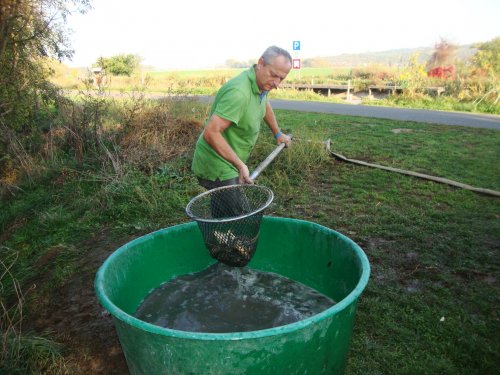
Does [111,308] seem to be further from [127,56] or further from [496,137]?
[127,56]

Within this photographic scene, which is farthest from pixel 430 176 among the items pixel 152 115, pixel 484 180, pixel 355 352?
pixel 152 115

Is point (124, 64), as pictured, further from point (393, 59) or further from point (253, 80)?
point (253, 80)

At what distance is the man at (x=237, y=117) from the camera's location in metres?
2.61

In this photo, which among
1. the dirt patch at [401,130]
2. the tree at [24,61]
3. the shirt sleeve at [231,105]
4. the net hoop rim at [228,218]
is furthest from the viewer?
the dirt patch at [401,130]

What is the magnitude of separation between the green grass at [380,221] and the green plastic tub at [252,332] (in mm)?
564

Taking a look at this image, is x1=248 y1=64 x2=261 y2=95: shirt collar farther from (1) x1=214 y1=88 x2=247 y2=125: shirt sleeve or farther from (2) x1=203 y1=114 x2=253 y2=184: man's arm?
(2) x1=203 y1=114 x2=253 y2=184: man's arm

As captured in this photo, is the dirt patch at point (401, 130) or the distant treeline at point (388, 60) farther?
the distant treeline at point (388, 60)

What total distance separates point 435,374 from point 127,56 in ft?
120

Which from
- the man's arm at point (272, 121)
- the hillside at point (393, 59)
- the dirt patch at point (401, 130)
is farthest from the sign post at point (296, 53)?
the man's arm at point (272, 121)

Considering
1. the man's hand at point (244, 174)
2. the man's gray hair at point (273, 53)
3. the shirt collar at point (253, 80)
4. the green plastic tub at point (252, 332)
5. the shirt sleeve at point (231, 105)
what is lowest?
the green plastic tub at point (252, 332)

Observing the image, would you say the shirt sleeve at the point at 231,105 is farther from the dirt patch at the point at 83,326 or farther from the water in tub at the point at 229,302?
the dirt patch at the point at 83,326

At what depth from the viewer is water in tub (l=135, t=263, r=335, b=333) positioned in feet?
8.86

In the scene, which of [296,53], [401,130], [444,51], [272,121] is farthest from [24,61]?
[444,51]

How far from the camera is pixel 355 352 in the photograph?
249 centimetres
